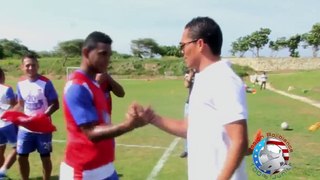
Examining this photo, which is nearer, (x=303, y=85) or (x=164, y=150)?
(x=164, y=150)

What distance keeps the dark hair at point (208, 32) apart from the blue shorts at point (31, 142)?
3736 mm

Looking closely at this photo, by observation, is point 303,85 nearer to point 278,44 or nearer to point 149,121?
point 149,121

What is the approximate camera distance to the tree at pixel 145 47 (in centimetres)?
10950

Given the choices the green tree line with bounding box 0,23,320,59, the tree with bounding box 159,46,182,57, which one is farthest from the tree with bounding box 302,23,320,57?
the tree with bounding box 159,46,182,57

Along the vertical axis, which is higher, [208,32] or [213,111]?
[208,32]

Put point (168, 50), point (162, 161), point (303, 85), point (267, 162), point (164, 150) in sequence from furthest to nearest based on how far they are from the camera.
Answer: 1. point (168, 50)
2. point (303, 85)
3. point (164, 150)
4. point (162, 161)
5. point (267, 162)

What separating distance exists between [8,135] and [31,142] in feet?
2.90

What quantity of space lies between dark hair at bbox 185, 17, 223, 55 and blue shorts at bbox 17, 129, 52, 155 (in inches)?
147

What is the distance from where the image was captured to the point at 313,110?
17156 mm

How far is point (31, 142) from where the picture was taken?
6012 millimetres

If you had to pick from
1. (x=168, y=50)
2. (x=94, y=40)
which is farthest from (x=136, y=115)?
(x=168, y=50)

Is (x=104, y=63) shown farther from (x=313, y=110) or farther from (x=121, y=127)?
(x=313, y=110)

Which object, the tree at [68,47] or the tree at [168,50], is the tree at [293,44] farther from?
the tree at [68,47]

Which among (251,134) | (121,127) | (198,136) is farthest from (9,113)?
(251,134)
